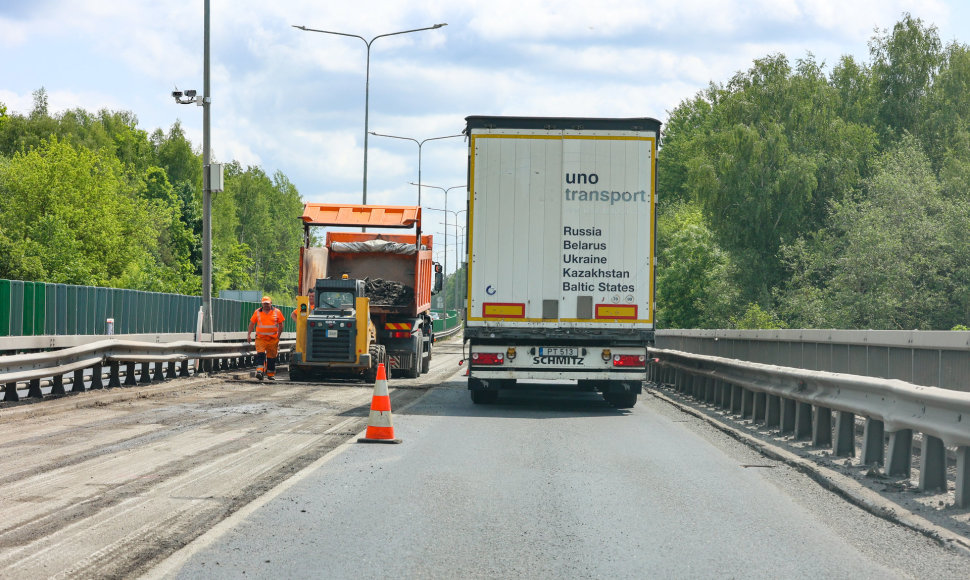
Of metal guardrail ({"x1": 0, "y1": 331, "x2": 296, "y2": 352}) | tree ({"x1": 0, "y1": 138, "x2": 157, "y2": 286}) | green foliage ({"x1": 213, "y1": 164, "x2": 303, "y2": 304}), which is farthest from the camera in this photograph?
green foliage ({"x1": 213, "y1": 164, "x2": 303, "y2": 304})

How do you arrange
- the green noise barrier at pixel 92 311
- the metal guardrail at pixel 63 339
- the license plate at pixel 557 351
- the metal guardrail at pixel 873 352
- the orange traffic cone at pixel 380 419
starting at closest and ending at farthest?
the metal guardrail at pixel 873 352 < the orange traffic cone at pixel 380 419 < the license plate at pixel 557 351 < the metal guardrail at pixel 63 339 < the green noise barrier at pixel 92 311

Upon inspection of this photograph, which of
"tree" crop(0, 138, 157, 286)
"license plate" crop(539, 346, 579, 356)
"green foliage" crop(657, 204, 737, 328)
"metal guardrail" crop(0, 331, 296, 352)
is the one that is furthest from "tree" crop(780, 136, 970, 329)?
"tree" crop(0, 138, 157, 286)

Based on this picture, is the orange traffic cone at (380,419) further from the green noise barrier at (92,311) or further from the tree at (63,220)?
the tree at (63,220)

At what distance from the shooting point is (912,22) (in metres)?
55.5

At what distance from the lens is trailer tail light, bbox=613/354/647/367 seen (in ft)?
51.9

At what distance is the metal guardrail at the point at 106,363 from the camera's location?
15359mm

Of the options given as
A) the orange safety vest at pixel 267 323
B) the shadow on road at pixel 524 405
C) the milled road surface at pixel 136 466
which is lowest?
the shadow on road at pixel 524 405

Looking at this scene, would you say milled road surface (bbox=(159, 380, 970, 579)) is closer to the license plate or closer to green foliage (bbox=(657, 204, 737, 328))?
the license plate

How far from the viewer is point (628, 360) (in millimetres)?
15844

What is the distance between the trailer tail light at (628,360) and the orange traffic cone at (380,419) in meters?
5.29

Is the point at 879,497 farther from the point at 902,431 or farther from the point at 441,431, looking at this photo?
the point at 441,431

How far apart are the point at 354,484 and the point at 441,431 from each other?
170 inches

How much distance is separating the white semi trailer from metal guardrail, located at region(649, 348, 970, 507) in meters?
1.82

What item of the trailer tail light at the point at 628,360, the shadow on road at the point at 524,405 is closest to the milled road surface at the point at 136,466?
the shadow on road at the point at 524,405
